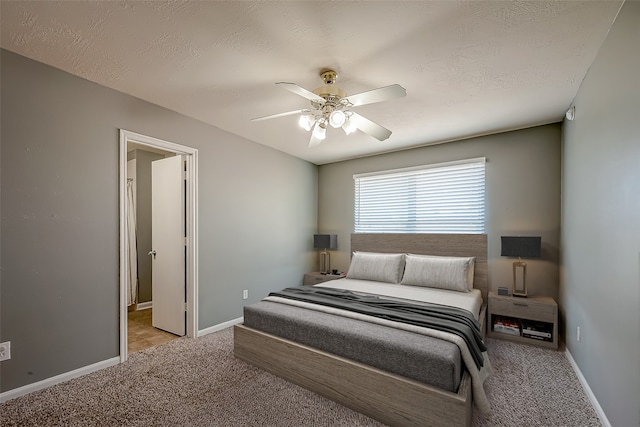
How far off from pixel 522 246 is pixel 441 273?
3.01ft

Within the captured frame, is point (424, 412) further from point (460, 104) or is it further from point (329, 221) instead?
point (329, 221)

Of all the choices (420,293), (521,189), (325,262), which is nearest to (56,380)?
(420,293)

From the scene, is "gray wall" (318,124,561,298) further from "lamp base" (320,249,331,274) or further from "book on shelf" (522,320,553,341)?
"lamp base" (320,249,331,274)

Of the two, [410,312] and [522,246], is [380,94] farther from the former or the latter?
[522,246]

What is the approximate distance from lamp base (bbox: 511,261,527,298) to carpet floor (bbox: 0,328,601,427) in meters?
0.75

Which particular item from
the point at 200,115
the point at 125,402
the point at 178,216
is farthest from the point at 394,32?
the point at 125,402

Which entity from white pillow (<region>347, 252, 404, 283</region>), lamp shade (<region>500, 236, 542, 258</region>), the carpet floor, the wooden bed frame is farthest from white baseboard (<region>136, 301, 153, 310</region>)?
lamp shade (<region>500, 236, 542, 258</region>)

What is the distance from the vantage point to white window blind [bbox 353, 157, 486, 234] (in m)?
3.78

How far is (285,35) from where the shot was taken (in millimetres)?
1794

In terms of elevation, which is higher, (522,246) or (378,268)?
(522,246)

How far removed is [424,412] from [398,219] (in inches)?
119

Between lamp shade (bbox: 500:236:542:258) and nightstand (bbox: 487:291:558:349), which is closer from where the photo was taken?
nightstand (bbox: 487:291:558:349)

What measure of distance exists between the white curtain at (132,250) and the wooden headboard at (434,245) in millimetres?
3503

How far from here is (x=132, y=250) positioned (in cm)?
441
